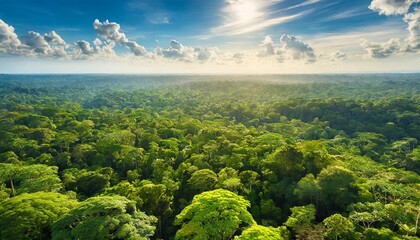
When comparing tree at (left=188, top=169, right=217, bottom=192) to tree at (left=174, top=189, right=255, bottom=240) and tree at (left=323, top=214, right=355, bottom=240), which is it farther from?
tree at (left=323, top=214, right=355, bottom=240)

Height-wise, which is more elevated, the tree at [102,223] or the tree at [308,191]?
the tree at [102,223]

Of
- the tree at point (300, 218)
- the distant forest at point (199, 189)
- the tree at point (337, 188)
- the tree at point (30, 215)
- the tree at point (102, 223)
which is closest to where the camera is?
the tree at point (102, 223)

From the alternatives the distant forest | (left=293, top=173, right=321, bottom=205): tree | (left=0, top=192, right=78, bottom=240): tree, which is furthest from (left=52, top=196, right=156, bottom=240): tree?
(left=293, top=173, right=321, bottom=205): tree

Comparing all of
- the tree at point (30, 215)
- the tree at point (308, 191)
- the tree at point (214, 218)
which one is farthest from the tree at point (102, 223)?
the tree at point (308, 191)

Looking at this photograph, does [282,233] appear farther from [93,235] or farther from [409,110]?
[409,110]

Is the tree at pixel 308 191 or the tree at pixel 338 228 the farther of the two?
the tree at pixel 308 191

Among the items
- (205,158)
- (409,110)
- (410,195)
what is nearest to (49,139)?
(205,158)

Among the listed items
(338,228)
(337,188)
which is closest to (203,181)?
(337,188)

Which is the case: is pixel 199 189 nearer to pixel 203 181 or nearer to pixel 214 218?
pixel 203 181

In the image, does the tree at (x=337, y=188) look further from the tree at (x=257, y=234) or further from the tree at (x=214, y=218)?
the tree at (x=257, y=234)
